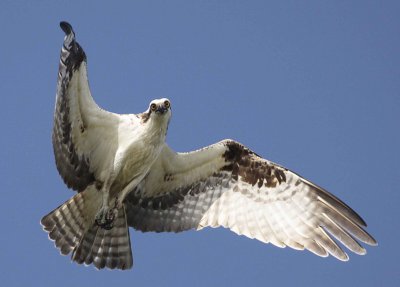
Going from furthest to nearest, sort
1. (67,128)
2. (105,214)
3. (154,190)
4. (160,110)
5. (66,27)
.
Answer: (154,190) < (105,214) < (67,128) < (160,110) < (66,27)

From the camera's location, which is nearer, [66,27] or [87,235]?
[66,27]

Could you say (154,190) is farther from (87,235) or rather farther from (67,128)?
(67,128)

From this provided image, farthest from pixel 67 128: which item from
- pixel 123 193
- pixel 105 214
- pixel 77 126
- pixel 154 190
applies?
pixel 154 190

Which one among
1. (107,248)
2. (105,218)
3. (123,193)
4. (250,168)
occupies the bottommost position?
(107,248)

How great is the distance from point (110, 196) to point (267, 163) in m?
2.53

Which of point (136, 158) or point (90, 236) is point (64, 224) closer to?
point (90, 236)

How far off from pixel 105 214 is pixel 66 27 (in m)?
2.97

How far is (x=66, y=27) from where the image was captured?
12.4 meters

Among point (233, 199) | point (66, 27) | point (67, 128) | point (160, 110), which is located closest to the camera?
point (66, 27)

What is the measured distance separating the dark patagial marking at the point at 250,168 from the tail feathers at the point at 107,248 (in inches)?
77.2

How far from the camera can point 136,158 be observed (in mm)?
13203

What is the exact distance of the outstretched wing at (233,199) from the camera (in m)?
13.5

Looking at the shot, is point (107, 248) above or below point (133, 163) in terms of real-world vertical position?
below

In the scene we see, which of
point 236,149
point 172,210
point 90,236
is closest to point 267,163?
point 236,149
